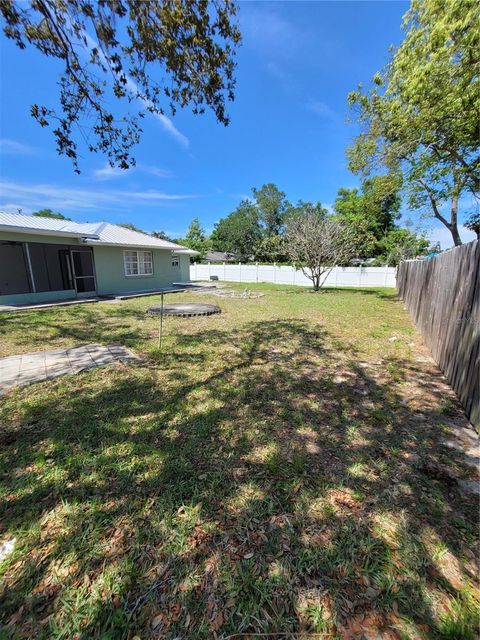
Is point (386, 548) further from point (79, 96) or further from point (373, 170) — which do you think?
point (373, 170)

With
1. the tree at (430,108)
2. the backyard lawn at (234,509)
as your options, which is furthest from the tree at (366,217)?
the backyard lawn at (234,509)

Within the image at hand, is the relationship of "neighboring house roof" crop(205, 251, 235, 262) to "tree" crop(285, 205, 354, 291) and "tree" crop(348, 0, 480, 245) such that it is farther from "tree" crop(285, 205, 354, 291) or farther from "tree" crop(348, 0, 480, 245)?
"tree" crop(348, 0, 480, 245)

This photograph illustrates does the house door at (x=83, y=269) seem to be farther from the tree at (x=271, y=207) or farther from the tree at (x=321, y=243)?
the tree at (x=271, y=207)

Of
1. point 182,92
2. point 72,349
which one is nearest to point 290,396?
point 72,349

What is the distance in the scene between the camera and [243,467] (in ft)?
7.29

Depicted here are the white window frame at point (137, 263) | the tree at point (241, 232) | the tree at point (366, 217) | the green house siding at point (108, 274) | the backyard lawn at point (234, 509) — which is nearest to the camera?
the backyard lawn at point (234, 509)

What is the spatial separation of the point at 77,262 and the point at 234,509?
14.5 m

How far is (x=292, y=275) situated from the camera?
2172 centimetres

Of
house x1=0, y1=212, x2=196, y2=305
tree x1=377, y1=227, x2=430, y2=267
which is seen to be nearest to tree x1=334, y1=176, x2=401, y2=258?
tree x1=377, y1=227, x2=430, y2=267

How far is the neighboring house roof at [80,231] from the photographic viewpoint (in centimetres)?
958

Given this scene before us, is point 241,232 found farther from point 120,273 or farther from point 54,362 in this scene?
point 54,362

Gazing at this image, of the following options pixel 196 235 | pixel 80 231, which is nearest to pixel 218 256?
pixel 196 235

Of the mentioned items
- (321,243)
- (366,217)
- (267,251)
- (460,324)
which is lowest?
(460,324)

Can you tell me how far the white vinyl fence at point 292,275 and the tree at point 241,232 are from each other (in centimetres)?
2075
